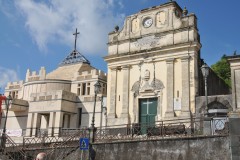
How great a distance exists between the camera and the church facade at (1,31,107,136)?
32.9 m

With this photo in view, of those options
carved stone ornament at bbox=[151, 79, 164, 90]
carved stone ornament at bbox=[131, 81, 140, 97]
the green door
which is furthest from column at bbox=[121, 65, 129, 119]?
carved stone ornament at bbox=[151, 79, 164, 90]

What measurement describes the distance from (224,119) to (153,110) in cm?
963

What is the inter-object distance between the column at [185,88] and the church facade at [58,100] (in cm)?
946

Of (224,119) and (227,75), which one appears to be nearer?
(224,119)

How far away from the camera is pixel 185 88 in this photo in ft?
82.7

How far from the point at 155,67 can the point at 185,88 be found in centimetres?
346

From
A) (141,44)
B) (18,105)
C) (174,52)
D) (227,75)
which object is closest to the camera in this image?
(174,52)

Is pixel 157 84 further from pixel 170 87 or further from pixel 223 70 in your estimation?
pixel 223 70

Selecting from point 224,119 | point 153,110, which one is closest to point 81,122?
point 153,110

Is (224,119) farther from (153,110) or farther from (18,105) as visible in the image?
(18,105)

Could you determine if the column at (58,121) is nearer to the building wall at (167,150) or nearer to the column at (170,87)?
the building wall at (167,150)

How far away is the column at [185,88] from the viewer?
2466cm

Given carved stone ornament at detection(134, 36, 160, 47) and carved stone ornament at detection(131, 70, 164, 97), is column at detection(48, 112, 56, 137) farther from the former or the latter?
carved stone ornament at detection(134, 36, 160, 47)

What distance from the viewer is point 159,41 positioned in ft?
89.9
